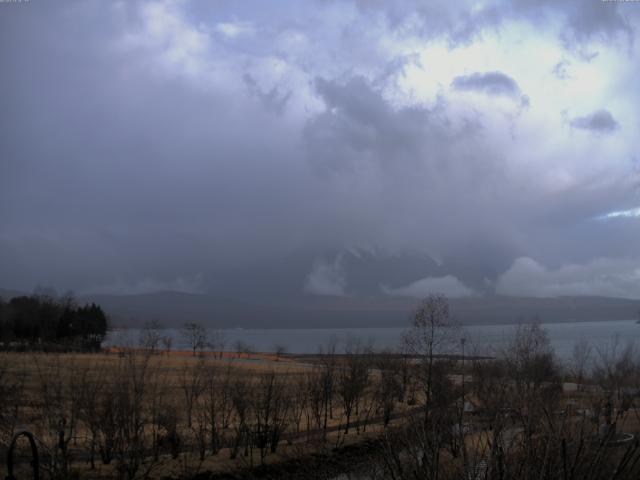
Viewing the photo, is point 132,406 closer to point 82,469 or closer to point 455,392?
point 82,469

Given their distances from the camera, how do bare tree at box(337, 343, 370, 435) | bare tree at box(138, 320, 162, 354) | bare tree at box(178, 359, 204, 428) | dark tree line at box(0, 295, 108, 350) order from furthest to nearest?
1. dark tree line at box(0, 295, 108, 350)
2. bare tree at box(138, 320, 162, 354)
3. bare tree at box(337, 343, 370, 435)
4. bare tree at box(178, 359, 204, 428)

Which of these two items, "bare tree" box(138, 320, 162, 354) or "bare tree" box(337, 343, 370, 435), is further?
"bare tree" box(138, 320, 162, 354)

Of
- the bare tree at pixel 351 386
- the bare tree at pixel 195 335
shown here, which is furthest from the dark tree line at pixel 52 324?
the bare tree at pixel 351 386

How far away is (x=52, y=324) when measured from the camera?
142875mm

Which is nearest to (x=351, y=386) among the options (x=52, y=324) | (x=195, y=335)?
(x=52, y=324)

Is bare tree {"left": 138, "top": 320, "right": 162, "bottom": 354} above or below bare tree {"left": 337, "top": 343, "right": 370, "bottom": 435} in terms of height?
above

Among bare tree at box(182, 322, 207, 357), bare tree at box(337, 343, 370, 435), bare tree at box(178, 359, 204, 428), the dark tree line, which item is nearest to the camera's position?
bare tree at box(178, 359, 204, 428)

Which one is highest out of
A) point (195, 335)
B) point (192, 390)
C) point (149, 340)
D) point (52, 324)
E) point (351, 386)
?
point (52, 324)

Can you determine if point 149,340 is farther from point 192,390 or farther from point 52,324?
point 52,324

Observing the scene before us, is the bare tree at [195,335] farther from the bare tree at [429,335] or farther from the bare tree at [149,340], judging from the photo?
the bare tree at [429,335]

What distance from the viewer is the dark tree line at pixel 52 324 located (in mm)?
134000

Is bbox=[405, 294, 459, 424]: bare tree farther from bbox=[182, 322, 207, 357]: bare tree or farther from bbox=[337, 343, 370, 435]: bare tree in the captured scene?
bbox=[182, 322, 207, 357]: bare tree

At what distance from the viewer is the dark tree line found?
440ft

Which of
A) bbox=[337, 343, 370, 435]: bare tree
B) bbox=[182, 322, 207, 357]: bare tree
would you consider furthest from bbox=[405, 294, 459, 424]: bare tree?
bbox=[182, 322, 207, 357]: bare tree
